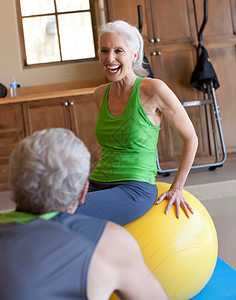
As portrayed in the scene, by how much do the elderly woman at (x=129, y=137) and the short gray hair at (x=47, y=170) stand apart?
597mm

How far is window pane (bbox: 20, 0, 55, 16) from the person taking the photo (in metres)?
4.48

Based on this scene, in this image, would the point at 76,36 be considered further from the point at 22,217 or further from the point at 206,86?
the point at 22,217

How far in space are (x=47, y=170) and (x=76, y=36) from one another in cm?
408

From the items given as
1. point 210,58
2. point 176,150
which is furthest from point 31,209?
point 210,58

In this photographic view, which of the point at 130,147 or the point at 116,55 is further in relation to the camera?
the point at 116,55

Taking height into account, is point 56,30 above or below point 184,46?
above

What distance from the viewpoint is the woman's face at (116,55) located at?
1.60 metres

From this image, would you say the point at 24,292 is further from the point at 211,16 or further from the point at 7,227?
the point at 211,16

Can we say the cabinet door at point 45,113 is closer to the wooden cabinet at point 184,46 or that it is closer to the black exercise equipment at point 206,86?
the wooden cabinet at point 184,46

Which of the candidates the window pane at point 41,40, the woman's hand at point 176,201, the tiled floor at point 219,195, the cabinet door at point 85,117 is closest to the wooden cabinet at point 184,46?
the tiled floor at point 219,195

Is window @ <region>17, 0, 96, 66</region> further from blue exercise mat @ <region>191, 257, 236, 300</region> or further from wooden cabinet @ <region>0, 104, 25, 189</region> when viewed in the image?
blue exercise mat @ <region>191, 257, 236, 300</region>

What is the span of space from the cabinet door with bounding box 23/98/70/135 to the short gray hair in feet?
10.7

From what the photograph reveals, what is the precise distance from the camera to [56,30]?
14.8ft

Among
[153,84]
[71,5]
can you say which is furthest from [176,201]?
[71,5]
